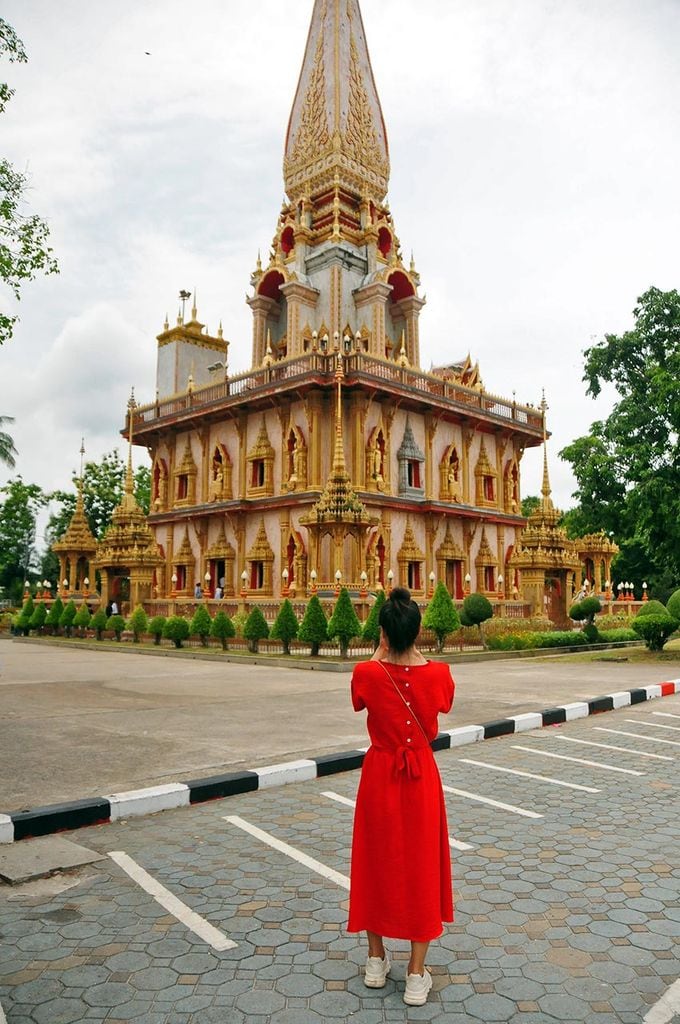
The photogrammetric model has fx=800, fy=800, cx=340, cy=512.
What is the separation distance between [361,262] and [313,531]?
1407cm

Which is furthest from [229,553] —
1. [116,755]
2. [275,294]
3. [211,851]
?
[211,851]

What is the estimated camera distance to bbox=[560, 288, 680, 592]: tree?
61.3ft

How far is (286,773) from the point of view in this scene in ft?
21.5

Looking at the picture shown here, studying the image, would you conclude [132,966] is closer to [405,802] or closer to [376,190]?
[405,802]

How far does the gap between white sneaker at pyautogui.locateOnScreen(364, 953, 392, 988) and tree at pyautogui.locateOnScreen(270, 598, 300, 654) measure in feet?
53.8

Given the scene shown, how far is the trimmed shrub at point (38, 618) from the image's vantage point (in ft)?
101

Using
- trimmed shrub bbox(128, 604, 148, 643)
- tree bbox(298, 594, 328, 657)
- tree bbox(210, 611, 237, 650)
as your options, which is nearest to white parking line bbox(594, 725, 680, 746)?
tree bbox(298, 594, 328, 657)

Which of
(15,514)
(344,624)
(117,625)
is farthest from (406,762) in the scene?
(15,514)

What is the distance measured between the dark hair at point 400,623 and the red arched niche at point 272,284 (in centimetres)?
3049

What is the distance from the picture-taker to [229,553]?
30.5 metres

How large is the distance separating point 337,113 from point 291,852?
3361cm

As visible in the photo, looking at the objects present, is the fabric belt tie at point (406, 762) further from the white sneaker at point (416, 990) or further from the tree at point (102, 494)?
the tree at point (102, 494)

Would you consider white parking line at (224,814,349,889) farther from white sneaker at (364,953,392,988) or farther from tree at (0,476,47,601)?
tree at (0,476,47,601)

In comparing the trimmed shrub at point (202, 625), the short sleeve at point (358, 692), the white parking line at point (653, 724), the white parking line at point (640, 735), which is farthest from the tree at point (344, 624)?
the short sleeve at point (358, 692)
